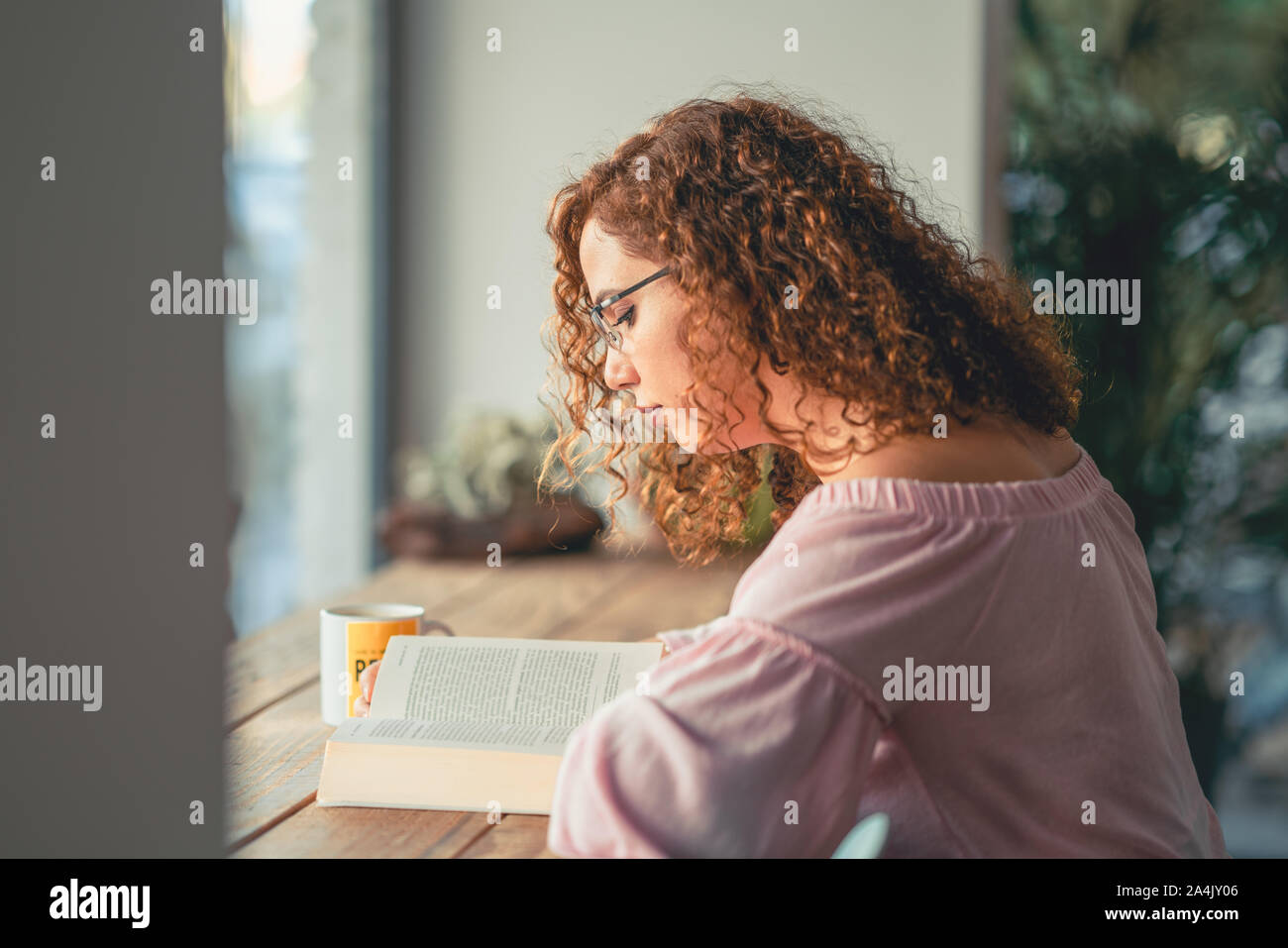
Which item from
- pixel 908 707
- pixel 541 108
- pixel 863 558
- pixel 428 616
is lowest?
pixel 428 616

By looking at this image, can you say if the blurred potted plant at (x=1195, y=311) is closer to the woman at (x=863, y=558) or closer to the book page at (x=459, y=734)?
the woman at (x=863, y=558)

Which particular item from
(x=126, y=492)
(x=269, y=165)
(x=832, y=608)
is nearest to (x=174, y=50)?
(x=126, y=492)

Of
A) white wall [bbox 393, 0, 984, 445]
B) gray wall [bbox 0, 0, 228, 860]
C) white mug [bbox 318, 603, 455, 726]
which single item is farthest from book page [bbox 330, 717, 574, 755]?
white wall [bbox 393, 0, 984, 445]

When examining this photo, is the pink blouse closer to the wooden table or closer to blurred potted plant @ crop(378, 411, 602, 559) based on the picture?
the wooden table

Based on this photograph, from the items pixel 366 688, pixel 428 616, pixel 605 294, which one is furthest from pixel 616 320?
pixel 428 616

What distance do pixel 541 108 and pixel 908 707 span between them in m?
2.99

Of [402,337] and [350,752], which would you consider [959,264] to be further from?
[402,337]

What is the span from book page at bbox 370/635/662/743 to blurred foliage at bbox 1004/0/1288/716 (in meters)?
1.75

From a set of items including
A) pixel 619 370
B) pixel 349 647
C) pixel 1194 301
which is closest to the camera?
pixel 619 370

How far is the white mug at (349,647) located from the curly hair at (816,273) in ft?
1.50

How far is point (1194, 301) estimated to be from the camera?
2572mm

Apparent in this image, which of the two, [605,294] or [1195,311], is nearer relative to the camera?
[605,294]

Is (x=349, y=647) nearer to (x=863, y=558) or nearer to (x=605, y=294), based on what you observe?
(x=605, y=294)
